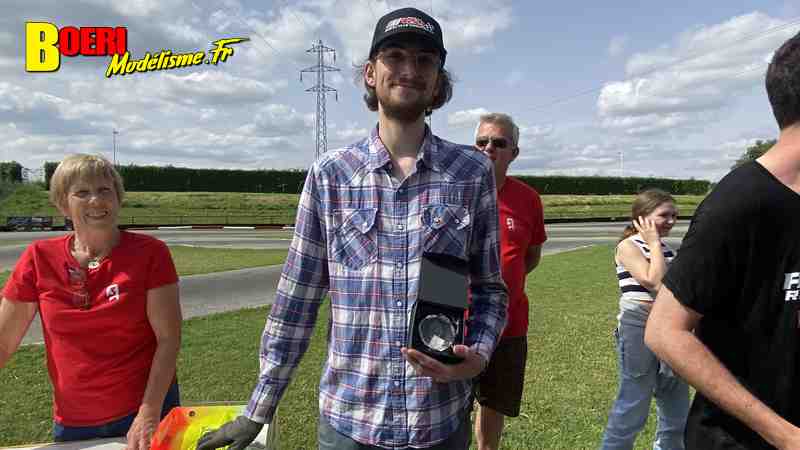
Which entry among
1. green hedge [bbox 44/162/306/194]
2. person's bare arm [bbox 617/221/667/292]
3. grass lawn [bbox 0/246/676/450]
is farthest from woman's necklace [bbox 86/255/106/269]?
green hedge [bbox 44/162/306/194]

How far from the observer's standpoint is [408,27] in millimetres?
1641

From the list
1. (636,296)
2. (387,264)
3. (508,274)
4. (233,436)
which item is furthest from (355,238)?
(636,296)

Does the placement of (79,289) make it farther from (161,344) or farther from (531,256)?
(531,256)

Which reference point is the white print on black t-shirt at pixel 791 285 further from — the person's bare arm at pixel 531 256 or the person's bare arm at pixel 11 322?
the person's bare arm at pixel 11 322

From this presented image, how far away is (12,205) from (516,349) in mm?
44057

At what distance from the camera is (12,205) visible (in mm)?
37250

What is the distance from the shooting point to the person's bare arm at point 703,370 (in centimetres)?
127

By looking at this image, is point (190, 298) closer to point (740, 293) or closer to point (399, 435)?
point (399, 435)

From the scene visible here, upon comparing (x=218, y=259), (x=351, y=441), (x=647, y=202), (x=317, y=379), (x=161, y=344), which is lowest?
(x=317, y=379)

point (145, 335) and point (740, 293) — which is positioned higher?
point (740, 293)

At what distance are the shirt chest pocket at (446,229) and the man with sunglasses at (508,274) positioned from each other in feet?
5.21

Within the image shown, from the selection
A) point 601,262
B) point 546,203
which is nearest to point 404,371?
point 601,262

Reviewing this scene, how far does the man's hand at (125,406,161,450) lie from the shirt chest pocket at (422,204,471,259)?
4.33ft

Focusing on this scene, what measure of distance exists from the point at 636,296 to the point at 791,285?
2.04m
